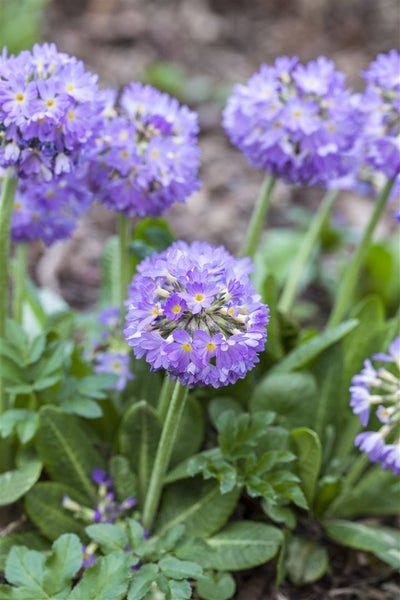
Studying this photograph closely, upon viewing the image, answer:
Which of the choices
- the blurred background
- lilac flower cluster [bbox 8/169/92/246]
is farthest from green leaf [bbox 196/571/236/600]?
the blurred background

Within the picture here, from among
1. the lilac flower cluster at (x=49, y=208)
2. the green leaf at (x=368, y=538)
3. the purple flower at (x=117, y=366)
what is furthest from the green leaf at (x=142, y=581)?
the lilac flower cluster at (x=49, y=208)

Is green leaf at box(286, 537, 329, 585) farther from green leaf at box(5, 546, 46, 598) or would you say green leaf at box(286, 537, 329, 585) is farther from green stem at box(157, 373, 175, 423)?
green leaf at box(5, 546, 46, 598)

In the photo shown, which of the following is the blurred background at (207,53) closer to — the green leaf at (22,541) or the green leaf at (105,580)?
the green leaf at (22,541)

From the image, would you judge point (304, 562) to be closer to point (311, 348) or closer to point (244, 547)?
point (244, 547)

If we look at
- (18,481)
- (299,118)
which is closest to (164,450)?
(18,481)

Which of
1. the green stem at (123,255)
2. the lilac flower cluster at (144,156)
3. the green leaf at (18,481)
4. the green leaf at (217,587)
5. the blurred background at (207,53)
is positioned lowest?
the green leaf at (217,587)

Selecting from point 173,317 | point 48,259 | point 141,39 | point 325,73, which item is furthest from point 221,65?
point 173,317

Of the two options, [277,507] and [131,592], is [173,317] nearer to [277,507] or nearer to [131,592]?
[131,592]
